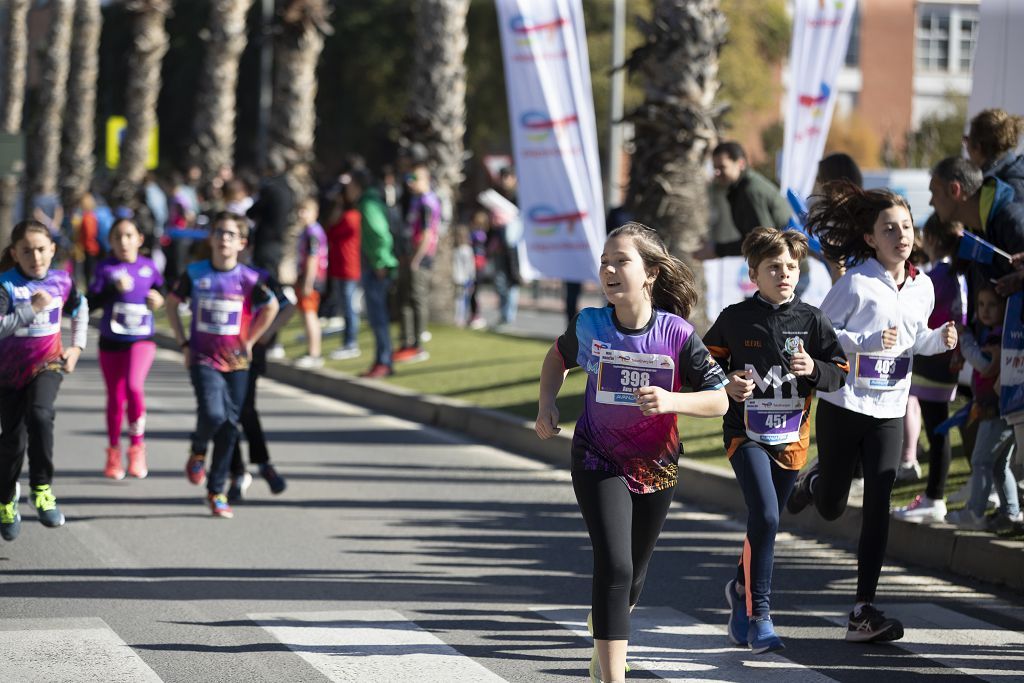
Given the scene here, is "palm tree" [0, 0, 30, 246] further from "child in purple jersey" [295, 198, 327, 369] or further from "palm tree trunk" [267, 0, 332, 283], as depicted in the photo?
"child in purple jersey" [295, 198, 327, 369]

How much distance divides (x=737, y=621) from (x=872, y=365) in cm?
120

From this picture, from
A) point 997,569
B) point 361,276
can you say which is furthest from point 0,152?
point 997,569

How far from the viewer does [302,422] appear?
14031 mm

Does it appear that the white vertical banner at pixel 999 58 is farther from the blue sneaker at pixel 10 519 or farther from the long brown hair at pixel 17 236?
the blue sneaker at pixel 10 519

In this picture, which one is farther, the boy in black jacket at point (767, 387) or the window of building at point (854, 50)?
the window of building at point (854, 50)

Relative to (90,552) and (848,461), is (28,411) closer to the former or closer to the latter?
(90,552)

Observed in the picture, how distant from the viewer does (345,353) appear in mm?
18141

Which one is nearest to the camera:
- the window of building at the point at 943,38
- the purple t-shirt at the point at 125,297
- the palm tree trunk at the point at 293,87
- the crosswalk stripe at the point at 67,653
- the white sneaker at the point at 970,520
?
the crosswalk stripe at the point at 67,653

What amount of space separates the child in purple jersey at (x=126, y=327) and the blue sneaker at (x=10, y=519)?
209 cm

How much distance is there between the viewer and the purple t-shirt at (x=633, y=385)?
565 cm

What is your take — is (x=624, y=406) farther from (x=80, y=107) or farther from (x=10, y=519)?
(x=80, y=107)

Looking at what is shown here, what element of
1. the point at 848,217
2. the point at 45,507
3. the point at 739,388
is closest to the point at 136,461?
the point at 45,507

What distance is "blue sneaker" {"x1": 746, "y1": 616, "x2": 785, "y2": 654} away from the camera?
253 inches

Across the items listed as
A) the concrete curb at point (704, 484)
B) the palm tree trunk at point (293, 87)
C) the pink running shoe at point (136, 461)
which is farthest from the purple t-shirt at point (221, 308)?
the palm tree trunk at point (293, 87)
